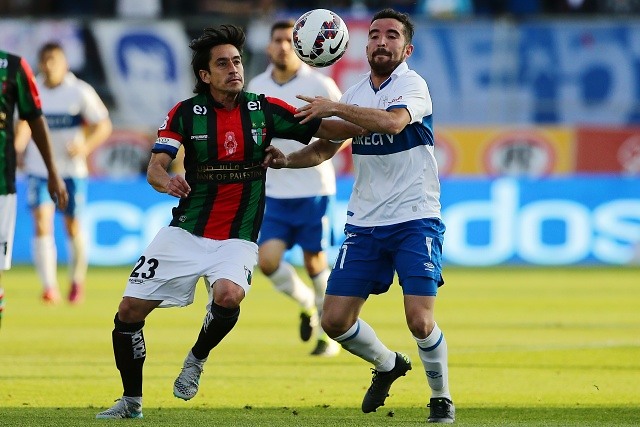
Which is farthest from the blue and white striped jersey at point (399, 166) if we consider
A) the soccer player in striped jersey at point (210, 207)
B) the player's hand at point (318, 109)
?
the player's hand at point (318, 109)

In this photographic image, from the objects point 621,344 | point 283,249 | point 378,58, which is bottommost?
point 621,344

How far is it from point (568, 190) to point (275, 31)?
30.3 ft

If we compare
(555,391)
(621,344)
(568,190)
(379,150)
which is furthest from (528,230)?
(379,150)

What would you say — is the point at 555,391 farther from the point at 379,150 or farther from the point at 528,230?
the point at 528,230

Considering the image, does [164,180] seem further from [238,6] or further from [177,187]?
[238,6]

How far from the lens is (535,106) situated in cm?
2173

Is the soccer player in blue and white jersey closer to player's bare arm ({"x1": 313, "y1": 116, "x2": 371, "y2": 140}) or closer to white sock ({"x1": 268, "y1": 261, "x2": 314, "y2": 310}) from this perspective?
player's bare arm ({"x1": 313, "y1": 116, "x2": 371, "y2": 140})

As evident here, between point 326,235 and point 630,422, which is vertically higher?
point 326,235

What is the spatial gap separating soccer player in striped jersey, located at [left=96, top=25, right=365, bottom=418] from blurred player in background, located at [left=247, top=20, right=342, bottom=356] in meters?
3.07

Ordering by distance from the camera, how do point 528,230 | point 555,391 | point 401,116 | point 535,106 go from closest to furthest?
point 401,116 < point 555,391 < point 528,230 < point 535,106

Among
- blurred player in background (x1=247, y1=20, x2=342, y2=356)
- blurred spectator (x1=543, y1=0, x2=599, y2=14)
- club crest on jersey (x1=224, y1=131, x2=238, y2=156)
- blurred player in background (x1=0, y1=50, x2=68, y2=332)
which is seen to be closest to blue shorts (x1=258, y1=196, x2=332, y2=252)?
blurred player in background (x1=247, y1=20, x2=342, y2=356)

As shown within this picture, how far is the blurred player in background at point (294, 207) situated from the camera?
10477 millimetres

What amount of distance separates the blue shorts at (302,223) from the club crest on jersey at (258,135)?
3207 mm

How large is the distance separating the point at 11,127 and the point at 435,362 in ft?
11.1
